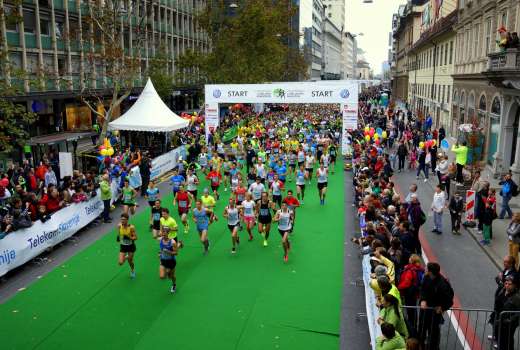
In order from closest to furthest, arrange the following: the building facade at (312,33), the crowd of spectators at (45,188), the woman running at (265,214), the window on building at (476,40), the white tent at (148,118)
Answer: the crowd of spectators at (45,188), the woman running at (265,214), the white tent at (148,118), the window on building at (476,40), the building facade at (312,33)

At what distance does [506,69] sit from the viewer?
57.1 ft

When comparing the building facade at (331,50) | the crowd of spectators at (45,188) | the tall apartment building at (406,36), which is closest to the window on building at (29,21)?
the crowd of spectators at (45,188)

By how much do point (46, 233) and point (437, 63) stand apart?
37.9m

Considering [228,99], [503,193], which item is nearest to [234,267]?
[503,193]

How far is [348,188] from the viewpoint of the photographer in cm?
1998

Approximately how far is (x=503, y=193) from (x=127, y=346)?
11.7 metres

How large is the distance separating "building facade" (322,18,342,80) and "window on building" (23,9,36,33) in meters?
113

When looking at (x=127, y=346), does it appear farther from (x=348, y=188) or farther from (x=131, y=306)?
(x=348, y=188)

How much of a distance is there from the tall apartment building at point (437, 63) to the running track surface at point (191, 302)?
1063 inches

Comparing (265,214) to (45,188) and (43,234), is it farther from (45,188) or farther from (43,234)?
(45,188)

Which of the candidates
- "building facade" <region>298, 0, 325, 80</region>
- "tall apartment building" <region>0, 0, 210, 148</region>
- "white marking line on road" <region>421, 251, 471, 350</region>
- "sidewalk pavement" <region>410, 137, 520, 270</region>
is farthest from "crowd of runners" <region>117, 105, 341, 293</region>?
"building facade" <region>298, 0, 325, 80</region>

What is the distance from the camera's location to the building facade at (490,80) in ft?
61.1

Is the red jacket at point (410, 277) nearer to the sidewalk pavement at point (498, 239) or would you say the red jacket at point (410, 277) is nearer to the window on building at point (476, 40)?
the sidewalk pavement at point (498, 239)

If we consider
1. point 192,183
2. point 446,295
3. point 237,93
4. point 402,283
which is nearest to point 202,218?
point 192,183
